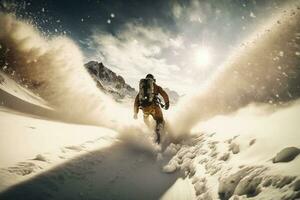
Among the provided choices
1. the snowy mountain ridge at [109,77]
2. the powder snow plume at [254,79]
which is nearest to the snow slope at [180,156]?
the powder snow plume at [254,79]

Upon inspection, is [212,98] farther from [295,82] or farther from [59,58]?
[59,58]

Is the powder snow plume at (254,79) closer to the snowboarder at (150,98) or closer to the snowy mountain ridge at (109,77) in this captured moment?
the snowboarder at (150,98)

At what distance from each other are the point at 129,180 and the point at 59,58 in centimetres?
1769

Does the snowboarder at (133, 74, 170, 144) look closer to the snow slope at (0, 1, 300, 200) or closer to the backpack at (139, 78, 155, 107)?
the backpack at (139, 78, 155, 107)

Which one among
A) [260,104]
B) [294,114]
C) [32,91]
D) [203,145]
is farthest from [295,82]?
[32,91]

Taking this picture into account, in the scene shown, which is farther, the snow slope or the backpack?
the backpack

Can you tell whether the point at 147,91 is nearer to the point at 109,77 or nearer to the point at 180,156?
the point at 180,156

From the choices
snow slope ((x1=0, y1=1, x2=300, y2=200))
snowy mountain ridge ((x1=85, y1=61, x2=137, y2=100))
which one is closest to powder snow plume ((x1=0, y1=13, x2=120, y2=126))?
snow slope ((x1=0, y1=1, x2=300, y2=200))

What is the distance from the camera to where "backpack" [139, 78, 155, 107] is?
374 inches

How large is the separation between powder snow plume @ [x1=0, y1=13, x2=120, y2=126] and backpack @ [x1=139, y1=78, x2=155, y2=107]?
9.28 m

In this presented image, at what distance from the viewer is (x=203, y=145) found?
8617 mm

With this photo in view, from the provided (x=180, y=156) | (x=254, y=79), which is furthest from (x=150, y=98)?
(x=254, y=79)

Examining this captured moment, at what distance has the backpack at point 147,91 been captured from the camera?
9.50 meters

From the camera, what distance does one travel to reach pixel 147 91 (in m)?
9.55
